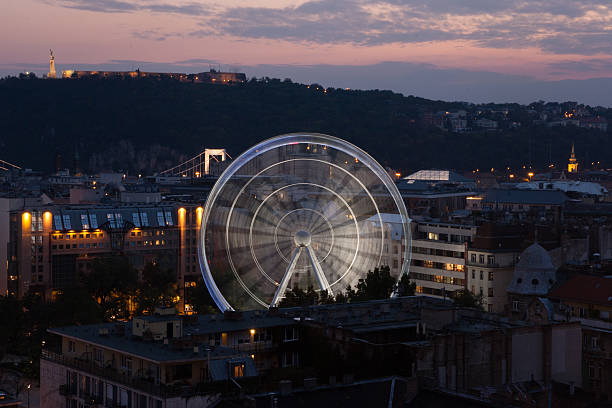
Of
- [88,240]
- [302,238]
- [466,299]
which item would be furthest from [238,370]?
[88,240]

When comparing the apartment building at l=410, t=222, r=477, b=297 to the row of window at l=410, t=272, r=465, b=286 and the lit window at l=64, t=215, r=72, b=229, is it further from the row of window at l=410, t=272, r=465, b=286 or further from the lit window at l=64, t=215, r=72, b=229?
Answer: the lit window at l=64, t=215, r=72, b=229

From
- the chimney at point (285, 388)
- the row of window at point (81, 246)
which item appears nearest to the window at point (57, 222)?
the row of window at point (81, 246)

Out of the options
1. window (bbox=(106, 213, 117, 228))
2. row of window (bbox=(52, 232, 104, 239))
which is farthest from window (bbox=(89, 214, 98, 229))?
window (bbox=(106, 213, 117, 228))

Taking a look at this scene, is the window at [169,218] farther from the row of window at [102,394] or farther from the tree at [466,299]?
the row of window at [102,394]

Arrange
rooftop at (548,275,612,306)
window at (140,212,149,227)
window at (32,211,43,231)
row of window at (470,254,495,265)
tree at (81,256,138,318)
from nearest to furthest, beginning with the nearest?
rooftop at (548,275,612,306)
tree at (81,256,138,318)
row of window at (470,254,495,265)
window at (32,211,43,231)
window at (140,212,149,227)

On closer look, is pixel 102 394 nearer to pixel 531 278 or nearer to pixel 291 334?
pixel 291 334

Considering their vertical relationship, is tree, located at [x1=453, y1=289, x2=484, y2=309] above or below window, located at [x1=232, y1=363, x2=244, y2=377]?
below
